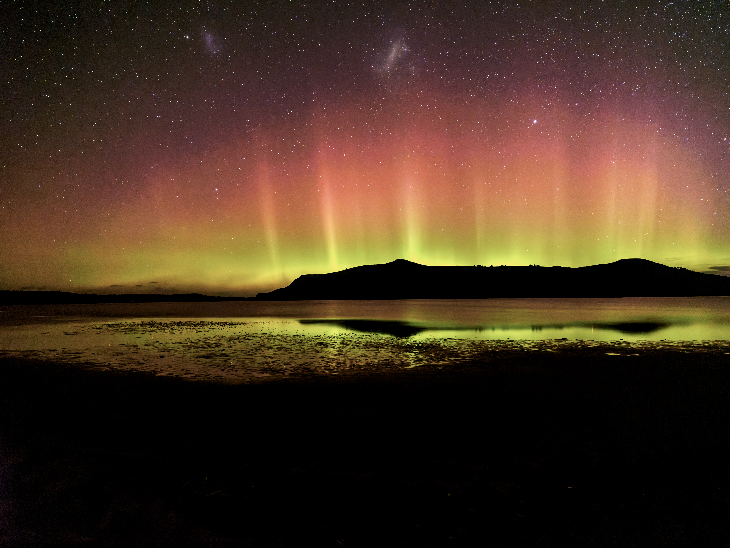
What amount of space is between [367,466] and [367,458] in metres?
0.34

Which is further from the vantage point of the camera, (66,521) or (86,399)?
(86,399)

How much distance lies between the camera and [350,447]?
23.5ft

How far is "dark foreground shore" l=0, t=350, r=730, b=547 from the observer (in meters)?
4.57

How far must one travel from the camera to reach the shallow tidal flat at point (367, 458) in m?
4.61

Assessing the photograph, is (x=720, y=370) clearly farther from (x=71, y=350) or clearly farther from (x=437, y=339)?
(x=71, y=350)

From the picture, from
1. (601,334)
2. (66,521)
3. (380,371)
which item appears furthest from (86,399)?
(601,334)

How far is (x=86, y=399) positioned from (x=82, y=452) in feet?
16.3

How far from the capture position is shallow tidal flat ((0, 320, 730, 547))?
181 inches

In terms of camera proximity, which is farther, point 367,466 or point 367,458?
point 367,458

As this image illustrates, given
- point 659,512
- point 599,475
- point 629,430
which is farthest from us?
point 629,430

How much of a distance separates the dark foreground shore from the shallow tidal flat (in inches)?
1.3

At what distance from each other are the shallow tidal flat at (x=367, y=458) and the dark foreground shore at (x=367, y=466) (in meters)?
0.03

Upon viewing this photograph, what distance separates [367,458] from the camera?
664 cm

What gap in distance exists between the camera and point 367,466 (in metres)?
6.30
